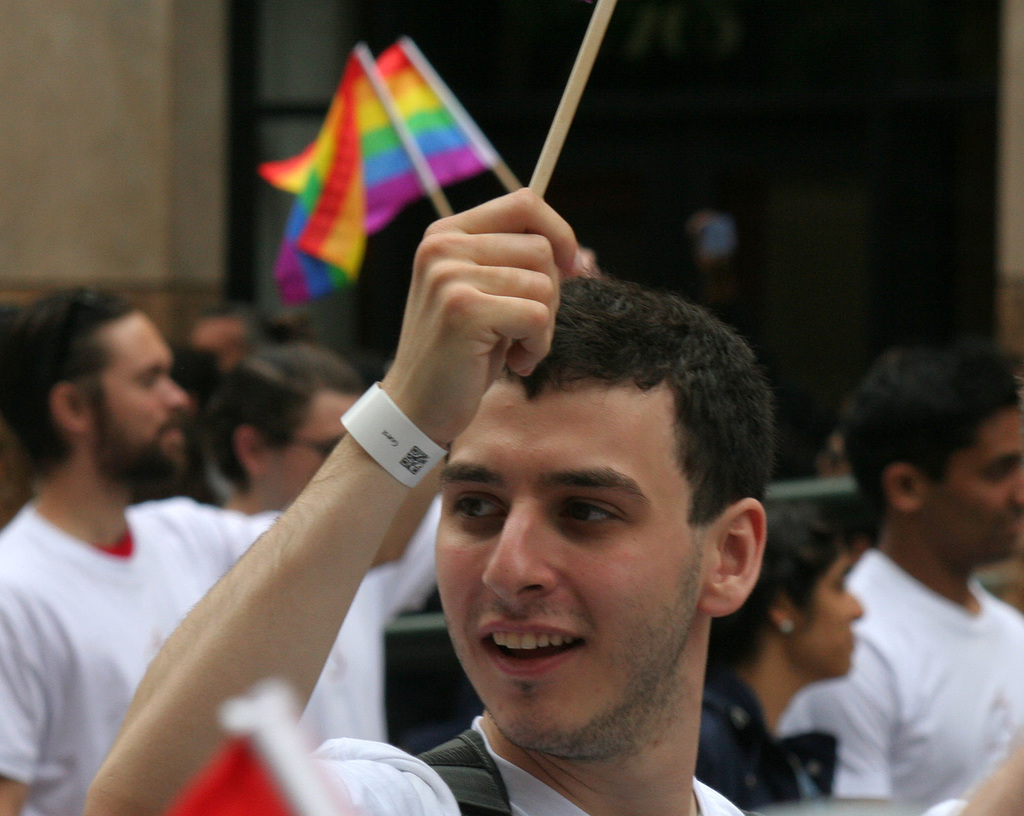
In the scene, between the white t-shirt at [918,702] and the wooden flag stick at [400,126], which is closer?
the white t-shirt at [918,702]

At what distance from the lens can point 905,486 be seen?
4516 mm

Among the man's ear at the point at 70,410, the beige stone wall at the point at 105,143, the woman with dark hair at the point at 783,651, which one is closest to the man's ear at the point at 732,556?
the woman with dark hair at the point at 783,651

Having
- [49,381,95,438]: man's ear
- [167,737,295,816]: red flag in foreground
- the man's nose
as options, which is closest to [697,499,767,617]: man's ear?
the man's nose

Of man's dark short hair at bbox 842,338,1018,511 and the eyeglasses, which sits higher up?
man's dark short hair at bbox 842,338,1018,511

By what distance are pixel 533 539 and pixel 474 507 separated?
0.42 feet

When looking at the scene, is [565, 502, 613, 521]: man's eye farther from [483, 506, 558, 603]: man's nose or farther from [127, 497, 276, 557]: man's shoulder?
[127, 497, 276, 557]: man's shoulder

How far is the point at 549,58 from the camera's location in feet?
32.9

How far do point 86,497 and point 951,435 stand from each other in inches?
98.1

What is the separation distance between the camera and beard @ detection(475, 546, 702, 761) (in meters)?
1.97

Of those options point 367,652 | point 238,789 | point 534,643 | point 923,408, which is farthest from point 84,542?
point 238,789

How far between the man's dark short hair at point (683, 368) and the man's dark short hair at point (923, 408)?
2.34m

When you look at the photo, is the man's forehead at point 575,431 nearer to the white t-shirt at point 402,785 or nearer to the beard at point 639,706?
the beard at point 639,706

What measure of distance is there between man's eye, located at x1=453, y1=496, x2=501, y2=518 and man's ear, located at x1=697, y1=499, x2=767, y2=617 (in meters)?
0.32

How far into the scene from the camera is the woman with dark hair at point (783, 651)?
12.2 ft
